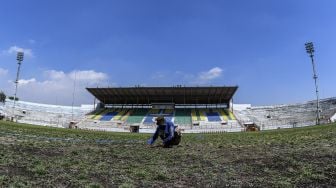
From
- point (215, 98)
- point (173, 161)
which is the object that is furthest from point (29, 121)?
point (173, 161)

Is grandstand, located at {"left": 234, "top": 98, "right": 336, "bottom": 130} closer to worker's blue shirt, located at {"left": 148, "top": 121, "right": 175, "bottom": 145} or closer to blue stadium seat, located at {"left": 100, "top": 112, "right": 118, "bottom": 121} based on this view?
blue stadium seat, located at {"left": 100, "top": 112, "right": 118, "bottom": 121}

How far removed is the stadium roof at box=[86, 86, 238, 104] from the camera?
9169cm

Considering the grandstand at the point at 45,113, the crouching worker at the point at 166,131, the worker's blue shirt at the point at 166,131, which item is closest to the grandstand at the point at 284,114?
the grandstand at the point at 45,113

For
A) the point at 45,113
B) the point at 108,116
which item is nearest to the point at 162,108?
the point at 108,116

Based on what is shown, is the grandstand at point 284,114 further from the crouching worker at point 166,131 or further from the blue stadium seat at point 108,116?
the crouching worker at point 166,131

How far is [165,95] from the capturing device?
98188mm

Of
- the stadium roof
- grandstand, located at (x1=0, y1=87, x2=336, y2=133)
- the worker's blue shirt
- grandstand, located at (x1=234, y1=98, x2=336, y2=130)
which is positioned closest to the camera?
the worker's blue shirt

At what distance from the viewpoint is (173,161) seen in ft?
39.9

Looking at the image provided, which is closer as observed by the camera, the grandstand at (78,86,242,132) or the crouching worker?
the crouching worker

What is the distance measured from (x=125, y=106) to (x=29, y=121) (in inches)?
1275

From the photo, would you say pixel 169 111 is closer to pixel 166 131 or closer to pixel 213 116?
pixel 213 116

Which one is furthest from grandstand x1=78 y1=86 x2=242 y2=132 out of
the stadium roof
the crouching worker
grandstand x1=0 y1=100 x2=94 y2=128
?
the crouching worker

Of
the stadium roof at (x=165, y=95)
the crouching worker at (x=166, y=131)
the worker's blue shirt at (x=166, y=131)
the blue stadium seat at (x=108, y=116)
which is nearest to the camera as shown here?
the crouching worker at (x=166, y=131)

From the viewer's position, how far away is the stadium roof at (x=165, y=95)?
3610 inches
